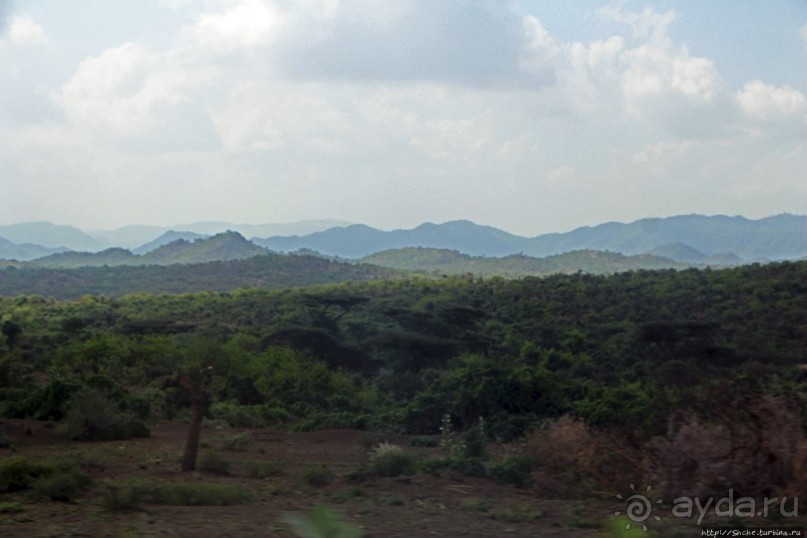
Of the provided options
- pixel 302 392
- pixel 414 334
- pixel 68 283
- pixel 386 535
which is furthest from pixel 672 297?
pixel 68 283

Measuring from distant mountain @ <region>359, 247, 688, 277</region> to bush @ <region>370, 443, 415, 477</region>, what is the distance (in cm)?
9200

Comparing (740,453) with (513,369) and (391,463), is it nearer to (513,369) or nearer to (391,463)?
(391,463)

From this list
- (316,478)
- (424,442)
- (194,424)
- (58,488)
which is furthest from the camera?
(424,442)

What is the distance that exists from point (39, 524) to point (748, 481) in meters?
6.31

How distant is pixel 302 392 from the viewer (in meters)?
23.7

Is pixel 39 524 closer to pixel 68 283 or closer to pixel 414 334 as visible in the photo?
pixel 414 334

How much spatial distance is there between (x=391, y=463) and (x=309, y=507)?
224 centimetres

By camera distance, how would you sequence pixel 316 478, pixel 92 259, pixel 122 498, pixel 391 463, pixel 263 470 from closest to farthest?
pixel 122 498 < pixel 316 478 < pixel 391 463 < pixel 263 470 < pixel 92 259

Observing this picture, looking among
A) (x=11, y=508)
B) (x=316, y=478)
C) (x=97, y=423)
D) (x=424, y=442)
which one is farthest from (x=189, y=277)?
(x=11, y=508)

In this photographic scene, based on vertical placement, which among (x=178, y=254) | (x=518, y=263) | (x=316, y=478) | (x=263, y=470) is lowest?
(x=263, y=470)

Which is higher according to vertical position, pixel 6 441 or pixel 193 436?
pixel 193 436

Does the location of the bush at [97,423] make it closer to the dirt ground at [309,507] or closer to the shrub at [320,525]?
the dirt ground at [309,507]

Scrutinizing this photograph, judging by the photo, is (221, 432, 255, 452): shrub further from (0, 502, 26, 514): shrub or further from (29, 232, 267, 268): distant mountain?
(29, 232, 267, 268): distant mountain

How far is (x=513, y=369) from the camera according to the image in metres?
18.9
